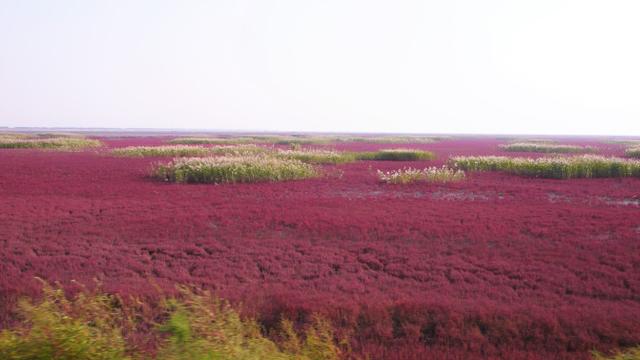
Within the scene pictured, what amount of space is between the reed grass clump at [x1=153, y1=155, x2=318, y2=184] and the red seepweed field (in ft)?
10.5

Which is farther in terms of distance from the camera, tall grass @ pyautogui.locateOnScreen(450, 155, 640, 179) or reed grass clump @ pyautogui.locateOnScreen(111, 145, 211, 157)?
reed grass clump @ pyautogui.locateOnScreen(111, 145, 211, 157)

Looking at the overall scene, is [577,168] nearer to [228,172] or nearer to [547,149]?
[228,172]

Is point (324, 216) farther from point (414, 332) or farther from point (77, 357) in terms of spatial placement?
point (77, 357)

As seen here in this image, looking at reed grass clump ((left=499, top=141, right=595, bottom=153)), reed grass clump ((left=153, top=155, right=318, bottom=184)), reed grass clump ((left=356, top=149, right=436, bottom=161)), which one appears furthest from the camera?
reed grass clump ((left=499, top=141, right=595, bottom=153))

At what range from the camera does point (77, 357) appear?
163 inches

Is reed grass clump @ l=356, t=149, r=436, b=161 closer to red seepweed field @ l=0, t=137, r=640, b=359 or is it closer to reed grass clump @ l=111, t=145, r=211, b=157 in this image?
reed grass clump @ l=111, t=145, r=211, b=157

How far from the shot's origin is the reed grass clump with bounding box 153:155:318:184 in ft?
65.0

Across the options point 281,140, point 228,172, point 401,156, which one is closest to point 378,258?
point 228,172

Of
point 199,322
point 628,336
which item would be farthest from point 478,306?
point 199,322

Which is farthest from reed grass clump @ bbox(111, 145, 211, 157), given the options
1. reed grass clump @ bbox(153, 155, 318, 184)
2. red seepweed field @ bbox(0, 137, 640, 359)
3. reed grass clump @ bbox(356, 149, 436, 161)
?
red seepweed field @ bbox(0, 137, 640, 359)

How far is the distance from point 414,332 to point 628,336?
2500 millimetres

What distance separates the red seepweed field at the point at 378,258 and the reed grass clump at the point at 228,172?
3.19m

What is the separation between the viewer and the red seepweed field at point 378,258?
6.16 meters

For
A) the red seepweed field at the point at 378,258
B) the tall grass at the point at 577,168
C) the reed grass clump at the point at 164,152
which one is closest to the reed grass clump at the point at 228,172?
the red seepweed field at the point at 378,258
